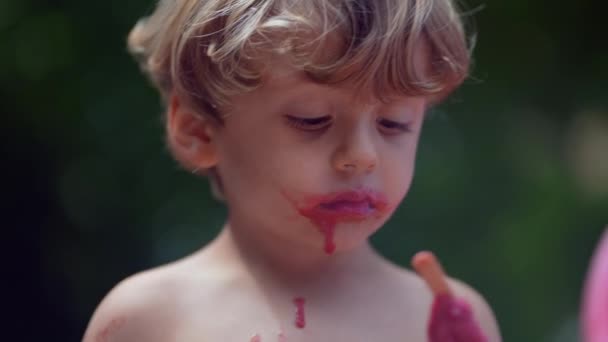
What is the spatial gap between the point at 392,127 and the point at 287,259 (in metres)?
0.14

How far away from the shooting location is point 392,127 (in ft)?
2.15

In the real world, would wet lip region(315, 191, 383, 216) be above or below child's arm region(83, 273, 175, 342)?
above

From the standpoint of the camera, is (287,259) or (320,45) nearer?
(320,45)

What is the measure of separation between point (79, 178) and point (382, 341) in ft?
2.09

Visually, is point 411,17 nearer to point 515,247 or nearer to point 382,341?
A: point 382,341

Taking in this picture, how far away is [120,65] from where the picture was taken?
46.7 inches

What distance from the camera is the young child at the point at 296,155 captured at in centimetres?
62

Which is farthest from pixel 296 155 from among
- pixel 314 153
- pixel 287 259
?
pixel 287 259

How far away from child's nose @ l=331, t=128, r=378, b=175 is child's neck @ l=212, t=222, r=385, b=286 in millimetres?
100

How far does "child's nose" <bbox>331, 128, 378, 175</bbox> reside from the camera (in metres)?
0.62

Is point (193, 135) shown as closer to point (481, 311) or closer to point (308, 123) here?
point (308, 123)

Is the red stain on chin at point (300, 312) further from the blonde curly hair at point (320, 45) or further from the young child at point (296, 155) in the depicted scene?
the blonde curly hair at point (320, 45)

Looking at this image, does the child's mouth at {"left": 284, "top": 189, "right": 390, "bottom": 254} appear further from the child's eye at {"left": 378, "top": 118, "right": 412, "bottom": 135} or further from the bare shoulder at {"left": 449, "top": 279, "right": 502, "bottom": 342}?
the bare shoulder at {"left": 449, "top": 279, "right": 502, "bottom": 342}

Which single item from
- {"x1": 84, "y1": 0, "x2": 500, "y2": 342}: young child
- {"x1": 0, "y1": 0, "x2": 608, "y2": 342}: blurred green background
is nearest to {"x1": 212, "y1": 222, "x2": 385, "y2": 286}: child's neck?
{"x1": 84, "y1": 0, "x2": 500, "y2": 342}: young child
